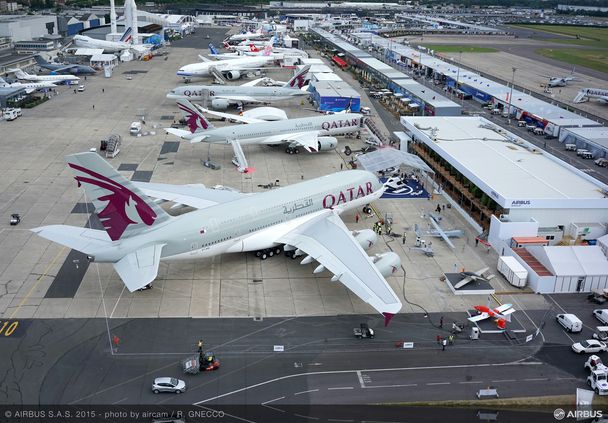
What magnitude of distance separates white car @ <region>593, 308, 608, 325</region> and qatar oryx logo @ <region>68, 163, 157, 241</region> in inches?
→ 1449

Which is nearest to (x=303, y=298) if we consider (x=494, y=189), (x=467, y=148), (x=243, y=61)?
(x=494, y=189)

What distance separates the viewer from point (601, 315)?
4456 centimetres

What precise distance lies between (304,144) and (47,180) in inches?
1399

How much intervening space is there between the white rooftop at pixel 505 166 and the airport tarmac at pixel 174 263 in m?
6.00

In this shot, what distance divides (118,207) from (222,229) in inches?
383

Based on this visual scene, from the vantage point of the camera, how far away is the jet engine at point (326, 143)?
278 ft

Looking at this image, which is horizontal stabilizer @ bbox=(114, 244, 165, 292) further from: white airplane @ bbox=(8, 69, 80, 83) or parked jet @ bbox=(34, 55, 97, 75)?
parked jet @ bbox=(34, 55, 97, 75)

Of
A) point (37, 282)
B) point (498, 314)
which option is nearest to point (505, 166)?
point (498, 314)

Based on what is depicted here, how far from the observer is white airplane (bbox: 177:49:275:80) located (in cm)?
14025

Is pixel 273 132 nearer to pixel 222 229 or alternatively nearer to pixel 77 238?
pixel 222 229

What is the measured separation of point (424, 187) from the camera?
72938 mm

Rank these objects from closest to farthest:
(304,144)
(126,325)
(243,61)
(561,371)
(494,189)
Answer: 1. (561,371)
2. (126,325)
3. (494,189)
4. (304,144)
5. (243,61)

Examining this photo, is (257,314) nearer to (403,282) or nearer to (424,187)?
(403,282)

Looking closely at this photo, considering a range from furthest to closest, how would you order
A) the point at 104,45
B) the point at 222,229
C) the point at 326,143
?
the point at 104,45 → the point at 326,143 → the point at 222,229
